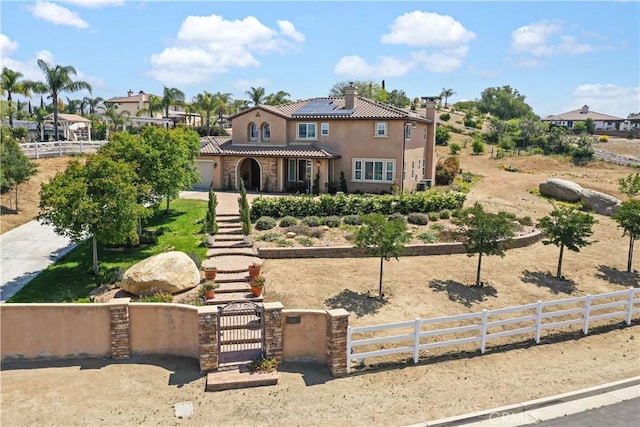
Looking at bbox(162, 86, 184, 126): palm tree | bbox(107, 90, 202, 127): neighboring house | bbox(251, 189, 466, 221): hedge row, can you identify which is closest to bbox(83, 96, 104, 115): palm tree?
bbox(107, 90, 202, 127): neighboring house

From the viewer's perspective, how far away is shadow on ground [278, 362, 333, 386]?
40.2 ft

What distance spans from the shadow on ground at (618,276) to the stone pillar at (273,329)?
15909 millimetres

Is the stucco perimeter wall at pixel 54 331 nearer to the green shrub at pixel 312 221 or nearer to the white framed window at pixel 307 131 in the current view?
the green shrub at pixel 312 221

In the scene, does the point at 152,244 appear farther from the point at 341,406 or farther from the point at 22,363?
the point at 341,406

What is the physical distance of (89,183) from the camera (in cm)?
1798

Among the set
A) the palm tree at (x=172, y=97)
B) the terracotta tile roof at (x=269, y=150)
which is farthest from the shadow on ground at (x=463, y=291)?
the palm tree at (x=172, y=97)

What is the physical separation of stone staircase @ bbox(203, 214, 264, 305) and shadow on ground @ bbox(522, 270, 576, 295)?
37.5ft

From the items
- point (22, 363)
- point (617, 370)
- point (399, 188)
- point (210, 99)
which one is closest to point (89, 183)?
point (22, 363)

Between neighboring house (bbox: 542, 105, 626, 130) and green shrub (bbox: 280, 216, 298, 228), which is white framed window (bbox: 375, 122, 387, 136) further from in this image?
neighboring house (bbox: 542, 105, 626, 130)

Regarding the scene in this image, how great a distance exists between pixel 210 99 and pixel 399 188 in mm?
40135

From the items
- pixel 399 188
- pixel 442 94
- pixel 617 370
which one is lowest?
pixel 617 370

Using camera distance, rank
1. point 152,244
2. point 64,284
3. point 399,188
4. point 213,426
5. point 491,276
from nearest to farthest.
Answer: point 213,426, point 64,284, point 491,276, point 152,244, point 399,188

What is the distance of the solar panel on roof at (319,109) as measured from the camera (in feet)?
113

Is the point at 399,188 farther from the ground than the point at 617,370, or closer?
farther from the ground
